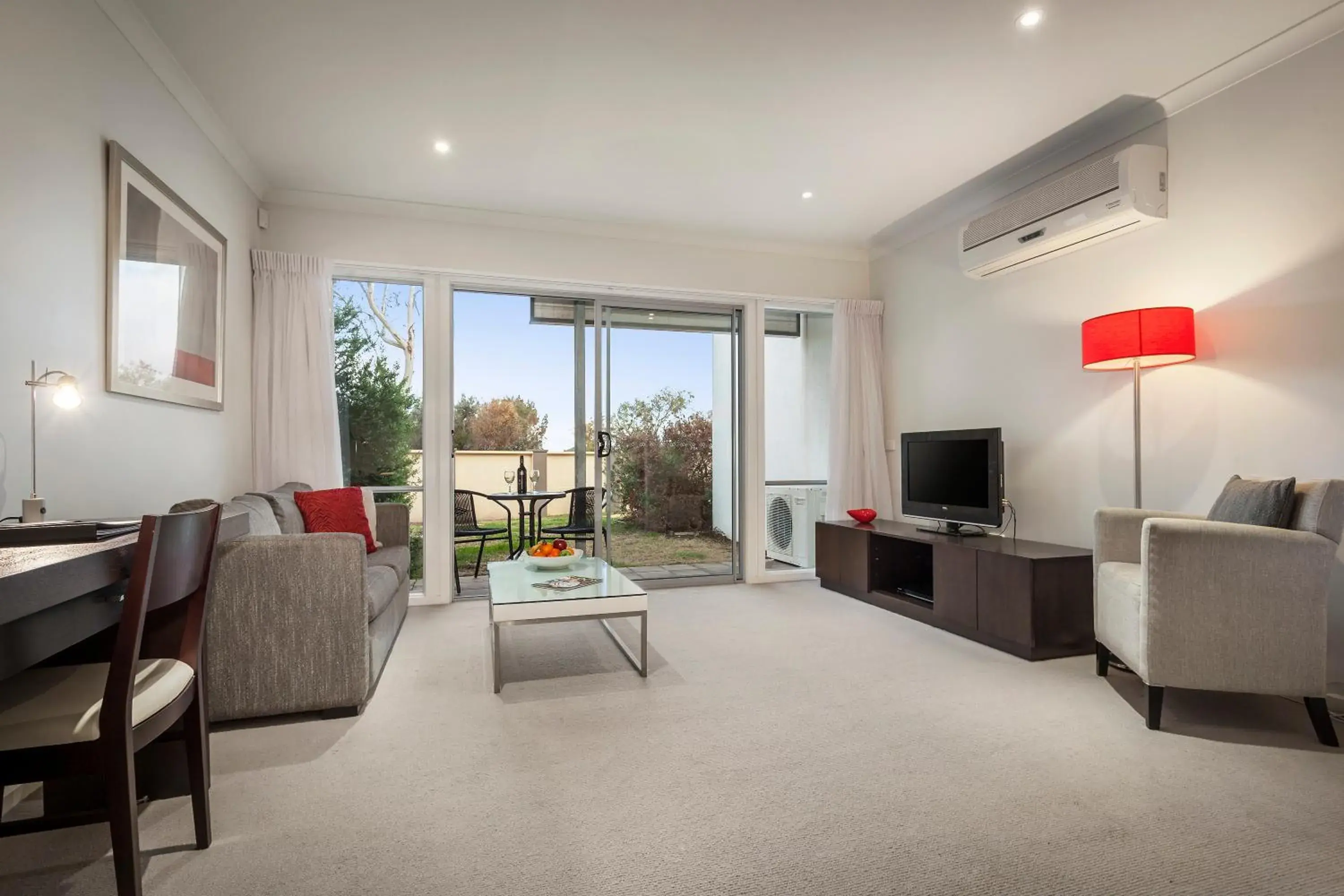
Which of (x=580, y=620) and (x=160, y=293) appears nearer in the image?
(x=160, y=293)

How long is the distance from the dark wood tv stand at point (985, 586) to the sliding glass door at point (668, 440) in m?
Answer: 1.19

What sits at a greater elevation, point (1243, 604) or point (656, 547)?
point (1243, 604)

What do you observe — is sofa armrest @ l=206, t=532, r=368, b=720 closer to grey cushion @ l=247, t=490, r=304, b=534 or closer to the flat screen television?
grey cushion @ l=247, t=490, r=304, b=534

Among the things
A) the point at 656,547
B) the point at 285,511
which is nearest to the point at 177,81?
the point at 285,511

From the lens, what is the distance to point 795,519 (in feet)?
17.9

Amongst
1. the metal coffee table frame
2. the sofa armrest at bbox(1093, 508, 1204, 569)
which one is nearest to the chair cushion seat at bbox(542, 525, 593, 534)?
the metal coffee table frame

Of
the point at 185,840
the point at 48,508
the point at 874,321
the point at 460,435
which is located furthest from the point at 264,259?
the point at 874,321

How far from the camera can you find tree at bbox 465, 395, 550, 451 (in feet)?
17.7

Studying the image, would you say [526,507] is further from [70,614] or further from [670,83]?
[70,614]

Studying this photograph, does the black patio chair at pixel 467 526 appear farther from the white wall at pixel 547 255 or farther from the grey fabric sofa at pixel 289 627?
the grey fabric sofa at pixel 289 627

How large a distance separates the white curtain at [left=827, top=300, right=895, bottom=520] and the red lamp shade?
2167 millimetres

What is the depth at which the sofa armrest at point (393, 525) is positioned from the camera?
4.12 metres

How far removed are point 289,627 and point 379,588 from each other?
616 mm

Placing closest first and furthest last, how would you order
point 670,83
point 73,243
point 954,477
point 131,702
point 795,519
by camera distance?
point 131,702 < point 73,243 < point 670,83 < point 954,477 < point 795,519
